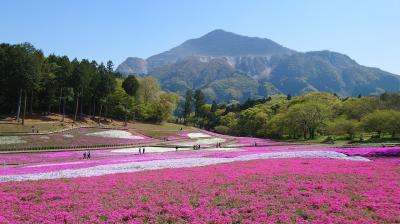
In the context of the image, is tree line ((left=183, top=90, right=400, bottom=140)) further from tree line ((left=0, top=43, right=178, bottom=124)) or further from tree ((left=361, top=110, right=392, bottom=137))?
tree line ((left=0, top=43, right=178, bottom=124))

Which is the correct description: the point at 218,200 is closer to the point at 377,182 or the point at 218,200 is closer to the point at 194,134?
the point at 377,182

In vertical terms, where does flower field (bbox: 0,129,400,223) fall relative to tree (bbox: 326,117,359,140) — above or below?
below

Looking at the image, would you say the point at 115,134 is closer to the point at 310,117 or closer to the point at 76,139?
the point at 76,139

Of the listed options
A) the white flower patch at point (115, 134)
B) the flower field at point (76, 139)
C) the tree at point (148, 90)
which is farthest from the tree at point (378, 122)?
the tree at point (148, 90)

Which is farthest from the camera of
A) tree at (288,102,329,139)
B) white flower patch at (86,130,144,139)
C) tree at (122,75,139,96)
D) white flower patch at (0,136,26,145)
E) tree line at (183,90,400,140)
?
tree at (122,75,139,96)

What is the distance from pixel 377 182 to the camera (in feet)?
82.8

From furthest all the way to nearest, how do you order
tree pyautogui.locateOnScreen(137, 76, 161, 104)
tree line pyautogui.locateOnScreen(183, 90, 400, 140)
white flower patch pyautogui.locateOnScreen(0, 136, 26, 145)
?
tree pyautogui.locateOnScreen(137, 76, 161, 104) → tree line pyautogui.locateOnScreen(183, 90, 400, 140) → white flower patch pyautogui.locateOnScreen(0, 136, 26, 145)

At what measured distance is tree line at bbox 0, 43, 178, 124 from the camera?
85.4m

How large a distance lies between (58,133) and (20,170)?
4263 cm

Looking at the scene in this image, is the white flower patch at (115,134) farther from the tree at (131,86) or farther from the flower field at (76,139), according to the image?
the tree at (131,86)

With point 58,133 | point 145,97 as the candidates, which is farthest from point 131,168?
point 145,97

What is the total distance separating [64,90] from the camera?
4178 inches

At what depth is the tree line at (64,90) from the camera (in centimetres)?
8544

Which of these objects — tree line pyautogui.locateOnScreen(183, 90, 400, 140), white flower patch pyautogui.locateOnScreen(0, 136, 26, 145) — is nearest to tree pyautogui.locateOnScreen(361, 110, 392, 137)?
tree line pyautogui.locateOnScreen(183, 90, 400, 140)
